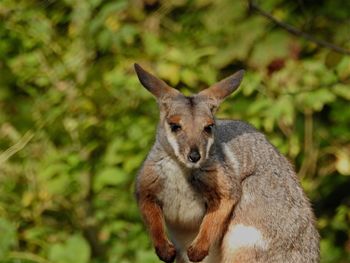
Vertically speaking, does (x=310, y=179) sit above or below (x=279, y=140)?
below

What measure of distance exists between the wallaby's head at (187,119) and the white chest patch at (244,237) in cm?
64

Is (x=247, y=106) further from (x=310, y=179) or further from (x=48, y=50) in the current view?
(x=48, y=50)

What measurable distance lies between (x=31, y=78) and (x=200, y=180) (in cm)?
418

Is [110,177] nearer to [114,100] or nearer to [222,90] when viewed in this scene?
[114,100]

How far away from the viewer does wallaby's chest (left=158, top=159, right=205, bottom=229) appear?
21.0ft

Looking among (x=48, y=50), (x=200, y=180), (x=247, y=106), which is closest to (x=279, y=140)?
(x=247, y=106)

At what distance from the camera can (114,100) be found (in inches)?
A: 401

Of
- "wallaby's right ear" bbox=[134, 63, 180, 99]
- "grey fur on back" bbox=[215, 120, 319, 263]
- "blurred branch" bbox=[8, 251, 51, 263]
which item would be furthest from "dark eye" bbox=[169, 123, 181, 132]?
"blurred branch" bbox=[8, 251, 51, 263]

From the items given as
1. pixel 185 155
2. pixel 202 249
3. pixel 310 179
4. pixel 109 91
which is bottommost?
pixel 310 179

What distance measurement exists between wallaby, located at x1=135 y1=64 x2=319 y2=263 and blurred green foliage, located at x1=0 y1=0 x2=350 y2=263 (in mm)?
2699

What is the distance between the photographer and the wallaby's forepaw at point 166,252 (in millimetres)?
6383

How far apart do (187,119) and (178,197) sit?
469 millimetres

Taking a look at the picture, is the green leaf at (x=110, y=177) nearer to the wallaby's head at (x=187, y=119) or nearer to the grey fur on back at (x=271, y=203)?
the grey fur on back at (x=271, y=203)

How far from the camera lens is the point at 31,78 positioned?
33.8 feet
